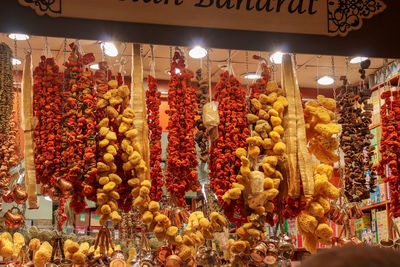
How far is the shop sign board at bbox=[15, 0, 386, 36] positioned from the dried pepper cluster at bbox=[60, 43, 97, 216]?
0.93ft

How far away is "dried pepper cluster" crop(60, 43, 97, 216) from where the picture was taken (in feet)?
6.37

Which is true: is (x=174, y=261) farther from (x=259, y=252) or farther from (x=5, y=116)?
(x=5, y=116)

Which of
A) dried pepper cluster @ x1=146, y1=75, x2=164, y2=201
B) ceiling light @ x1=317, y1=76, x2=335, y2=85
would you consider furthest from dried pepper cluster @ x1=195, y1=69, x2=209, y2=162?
ceiling light @ x1=317, y1=76, x2=335, y2=85

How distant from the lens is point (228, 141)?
2.15 m

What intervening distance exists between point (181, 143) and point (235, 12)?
589 millimetres

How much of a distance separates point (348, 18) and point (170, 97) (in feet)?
2.67

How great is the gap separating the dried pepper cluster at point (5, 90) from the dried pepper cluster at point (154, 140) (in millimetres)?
582

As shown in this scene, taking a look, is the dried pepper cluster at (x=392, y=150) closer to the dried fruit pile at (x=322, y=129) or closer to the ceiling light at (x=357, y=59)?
the dried fruit pile at (x=322, y=129)

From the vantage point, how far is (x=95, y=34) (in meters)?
1.88

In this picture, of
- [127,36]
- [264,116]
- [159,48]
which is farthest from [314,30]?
[159,48]

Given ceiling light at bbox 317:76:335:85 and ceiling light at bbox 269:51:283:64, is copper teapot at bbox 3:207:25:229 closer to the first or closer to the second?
ceiling light at bbox 269:51:283:64

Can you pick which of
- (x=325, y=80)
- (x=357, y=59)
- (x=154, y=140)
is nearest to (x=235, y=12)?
(x=154, y=140)

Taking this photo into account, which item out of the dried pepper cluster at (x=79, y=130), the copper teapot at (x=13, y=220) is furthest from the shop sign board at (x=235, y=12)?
the copper teapot at (x=13, y=220)

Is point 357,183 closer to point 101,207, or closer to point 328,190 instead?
point 328,190
